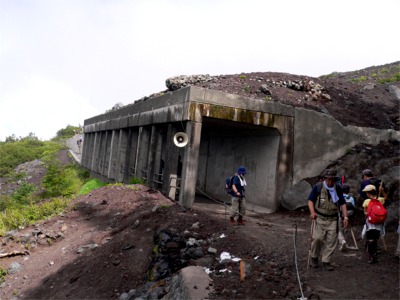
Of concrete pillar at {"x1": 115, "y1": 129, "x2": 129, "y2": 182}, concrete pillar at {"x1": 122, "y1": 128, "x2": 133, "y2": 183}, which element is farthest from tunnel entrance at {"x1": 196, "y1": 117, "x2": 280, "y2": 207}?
concrete pillar at {"x1": 115, "y1": 129, "x2": 129, "y2": 182}

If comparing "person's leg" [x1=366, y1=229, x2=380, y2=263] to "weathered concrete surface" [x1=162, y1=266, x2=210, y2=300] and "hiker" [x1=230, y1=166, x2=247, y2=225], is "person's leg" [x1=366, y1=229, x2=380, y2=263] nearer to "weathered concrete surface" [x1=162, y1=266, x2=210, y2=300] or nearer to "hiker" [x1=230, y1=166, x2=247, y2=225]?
"weathered concrete surface" [x1=162, y1=266, x2=210, y2=300]

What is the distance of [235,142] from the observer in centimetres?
1582

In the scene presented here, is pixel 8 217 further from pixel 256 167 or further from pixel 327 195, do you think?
pixel 327 195

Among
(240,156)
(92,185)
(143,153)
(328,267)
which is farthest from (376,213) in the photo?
(92,185)

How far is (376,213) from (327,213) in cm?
92

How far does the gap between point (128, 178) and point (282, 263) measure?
39.5 feet

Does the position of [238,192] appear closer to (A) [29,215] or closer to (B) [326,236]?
(B) [326,236]

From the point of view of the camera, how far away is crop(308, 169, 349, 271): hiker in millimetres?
6535

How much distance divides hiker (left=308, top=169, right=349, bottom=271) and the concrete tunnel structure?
18.3ft

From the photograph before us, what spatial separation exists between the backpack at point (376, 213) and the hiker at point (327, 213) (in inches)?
24.0

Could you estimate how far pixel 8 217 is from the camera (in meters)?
14.9

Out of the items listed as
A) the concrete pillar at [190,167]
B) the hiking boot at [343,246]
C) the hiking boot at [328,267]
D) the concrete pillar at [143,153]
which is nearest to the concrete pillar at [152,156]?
the concrete pillar at [143,153]

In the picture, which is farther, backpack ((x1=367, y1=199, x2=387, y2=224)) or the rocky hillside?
the rocky hillside

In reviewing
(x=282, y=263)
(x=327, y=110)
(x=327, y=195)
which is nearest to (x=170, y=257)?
(x=282, y=263)
